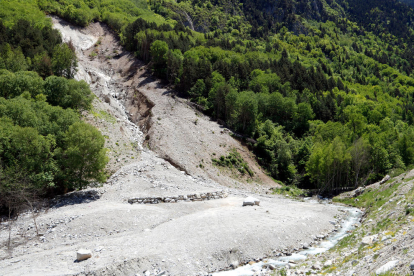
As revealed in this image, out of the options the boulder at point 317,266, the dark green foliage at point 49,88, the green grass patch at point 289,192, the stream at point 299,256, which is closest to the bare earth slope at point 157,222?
the stream at point 299,256

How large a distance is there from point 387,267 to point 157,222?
24.3 m

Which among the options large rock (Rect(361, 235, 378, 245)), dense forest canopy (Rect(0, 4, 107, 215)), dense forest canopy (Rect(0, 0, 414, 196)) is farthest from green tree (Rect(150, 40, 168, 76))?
large rock (Rect(361, 235, 378, 245))

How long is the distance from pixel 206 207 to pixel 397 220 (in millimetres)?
21532

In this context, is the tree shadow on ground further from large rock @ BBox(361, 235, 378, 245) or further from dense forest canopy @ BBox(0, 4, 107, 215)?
large rock @ BBox(361, 235, 378, 245)

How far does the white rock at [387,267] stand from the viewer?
16.6 m

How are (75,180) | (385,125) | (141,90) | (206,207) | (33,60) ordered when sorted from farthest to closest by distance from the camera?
(141,90) → (385,125) → (33,60) → (75,180) → (206,207)

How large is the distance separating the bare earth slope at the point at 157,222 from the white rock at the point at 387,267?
1311 cm

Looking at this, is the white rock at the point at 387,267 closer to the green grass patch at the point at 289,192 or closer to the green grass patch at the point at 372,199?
the green grass patch at the point at 372,199

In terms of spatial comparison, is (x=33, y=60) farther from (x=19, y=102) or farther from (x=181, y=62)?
Answer: (x=181, y=62)

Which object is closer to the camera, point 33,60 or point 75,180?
point 75,180

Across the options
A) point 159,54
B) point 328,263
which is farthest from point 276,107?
point 328,263

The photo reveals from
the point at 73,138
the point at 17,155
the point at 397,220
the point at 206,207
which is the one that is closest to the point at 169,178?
the point at 206,207

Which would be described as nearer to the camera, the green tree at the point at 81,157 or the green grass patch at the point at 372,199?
the green grass patch at the point at 372,199

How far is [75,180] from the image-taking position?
44.4m
